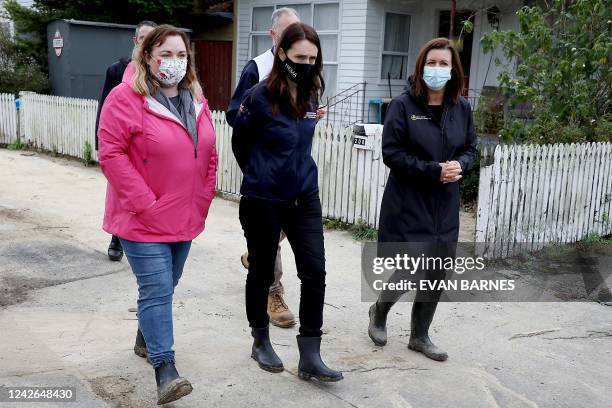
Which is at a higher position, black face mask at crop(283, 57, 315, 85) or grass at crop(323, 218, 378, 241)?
black face mask at crop(283, 57, 315, 85)

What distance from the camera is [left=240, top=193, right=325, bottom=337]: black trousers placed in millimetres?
3809

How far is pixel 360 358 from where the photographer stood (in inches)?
170

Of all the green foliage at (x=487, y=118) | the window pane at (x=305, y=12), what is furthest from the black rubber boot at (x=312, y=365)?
the window pane at (x=305, y=12)

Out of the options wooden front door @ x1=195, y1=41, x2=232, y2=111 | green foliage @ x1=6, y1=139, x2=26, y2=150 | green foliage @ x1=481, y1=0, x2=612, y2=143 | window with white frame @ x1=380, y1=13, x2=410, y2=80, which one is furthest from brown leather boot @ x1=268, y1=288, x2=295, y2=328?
wooden front door @ x1=195, y1=41, x2=232, y2=111

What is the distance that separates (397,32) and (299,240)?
453 inches

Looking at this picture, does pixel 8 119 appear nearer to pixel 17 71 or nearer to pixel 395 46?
pixel 17 71

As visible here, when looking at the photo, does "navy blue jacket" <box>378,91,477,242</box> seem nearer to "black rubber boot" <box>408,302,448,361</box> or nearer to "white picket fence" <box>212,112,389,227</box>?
"black rubber boot" <box>408,302,448,361</box>

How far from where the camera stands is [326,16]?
1478cm

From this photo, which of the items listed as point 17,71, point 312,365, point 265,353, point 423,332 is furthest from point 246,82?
point 17,71

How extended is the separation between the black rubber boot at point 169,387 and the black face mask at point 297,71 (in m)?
1.66

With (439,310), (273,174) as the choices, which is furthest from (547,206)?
(273,174)

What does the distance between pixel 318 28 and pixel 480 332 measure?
1118 cm

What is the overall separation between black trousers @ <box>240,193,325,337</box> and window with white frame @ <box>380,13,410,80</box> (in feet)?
35.9

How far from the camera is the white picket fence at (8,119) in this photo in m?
13.5
